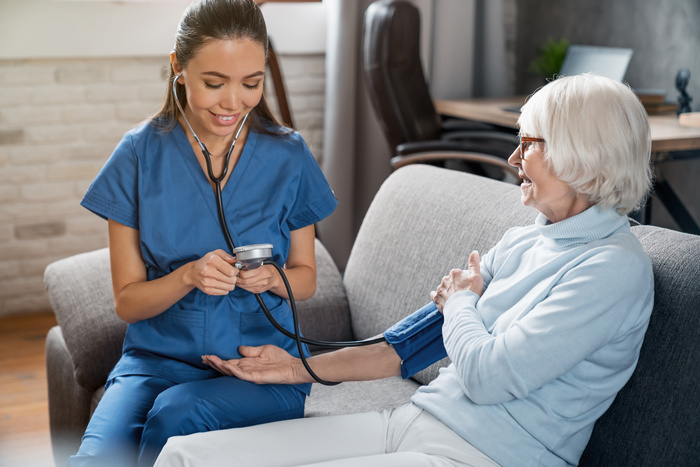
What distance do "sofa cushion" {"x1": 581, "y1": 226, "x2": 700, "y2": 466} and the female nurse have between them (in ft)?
1.82

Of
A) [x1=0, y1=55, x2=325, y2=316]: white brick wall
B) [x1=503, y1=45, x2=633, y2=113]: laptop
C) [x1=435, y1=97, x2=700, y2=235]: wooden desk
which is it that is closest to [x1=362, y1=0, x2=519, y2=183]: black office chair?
[x1=435, y1=97, x2=700, y2=235]: wooden desk

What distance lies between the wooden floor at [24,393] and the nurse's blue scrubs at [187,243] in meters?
0.79

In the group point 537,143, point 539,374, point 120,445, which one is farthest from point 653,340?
point 120,445

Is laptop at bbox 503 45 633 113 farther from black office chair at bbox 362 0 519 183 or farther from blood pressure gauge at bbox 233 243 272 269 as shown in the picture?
blood pressure gauge at bbox 233 243 272 269

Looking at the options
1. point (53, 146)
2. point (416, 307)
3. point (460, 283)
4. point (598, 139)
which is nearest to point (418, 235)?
point (416, 307)

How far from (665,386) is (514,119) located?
6.47 feet

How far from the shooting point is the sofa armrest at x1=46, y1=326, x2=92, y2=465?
184 cm

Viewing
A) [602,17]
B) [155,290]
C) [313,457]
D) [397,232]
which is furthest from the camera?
[602,17]

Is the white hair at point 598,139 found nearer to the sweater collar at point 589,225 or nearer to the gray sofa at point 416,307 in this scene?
the sweater collar at point 589,225

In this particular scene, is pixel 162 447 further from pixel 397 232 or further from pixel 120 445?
pixel 397 232

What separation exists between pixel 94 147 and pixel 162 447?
85.2 inches

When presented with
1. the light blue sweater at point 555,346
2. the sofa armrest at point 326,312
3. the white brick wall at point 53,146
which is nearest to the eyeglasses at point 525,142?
the light blue sweater at point 555,346

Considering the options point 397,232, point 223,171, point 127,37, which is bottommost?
point 397,232

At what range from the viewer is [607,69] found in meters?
3.10
